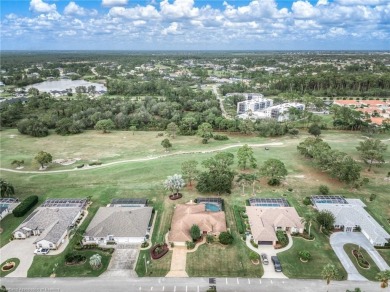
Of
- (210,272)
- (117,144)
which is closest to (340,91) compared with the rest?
(117,144)

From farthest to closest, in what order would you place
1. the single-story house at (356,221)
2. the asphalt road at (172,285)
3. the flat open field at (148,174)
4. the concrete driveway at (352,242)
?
the flat open field at (148,174)
the single-story house at (356,221)
the concrete driveway at (352,242)
the asphalt road at (172,285)

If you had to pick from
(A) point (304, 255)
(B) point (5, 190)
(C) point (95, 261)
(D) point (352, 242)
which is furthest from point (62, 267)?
(D) point (352, 242)

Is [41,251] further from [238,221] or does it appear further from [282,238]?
[282,238]

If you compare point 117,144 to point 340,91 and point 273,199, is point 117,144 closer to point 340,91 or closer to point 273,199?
point 273,199

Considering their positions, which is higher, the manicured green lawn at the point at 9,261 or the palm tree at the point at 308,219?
the palm tree at the point at 308,219

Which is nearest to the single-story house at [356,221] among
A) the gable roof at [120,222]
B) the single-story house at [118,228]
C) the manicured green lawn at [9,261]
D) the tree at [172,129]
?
the gable roof at [120,222]

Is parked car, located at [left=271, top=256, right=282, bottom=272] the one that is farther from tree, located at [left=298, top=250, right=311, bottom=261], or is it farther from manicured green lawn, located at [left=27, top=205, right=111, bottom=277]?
manicured green lawn, located at [left=27, top=205, right=111, bottom=277]

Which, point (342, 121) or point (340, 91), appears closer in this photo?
point (342, 121)

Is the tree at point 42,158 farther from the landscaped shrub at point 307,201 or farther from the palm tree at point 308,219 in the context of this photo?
the palm tree at point 308,219

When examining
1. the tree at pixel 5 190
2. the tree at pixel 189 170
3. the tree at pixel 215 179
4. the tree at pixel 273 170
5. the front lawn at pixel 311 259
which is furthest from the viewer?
the tree at pixel 189 170
